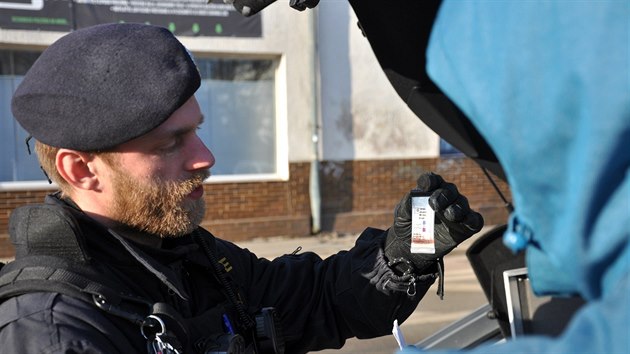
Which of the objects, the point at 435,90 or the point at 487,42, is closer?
the point at 487,42

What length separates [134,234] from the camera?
5.54 feet

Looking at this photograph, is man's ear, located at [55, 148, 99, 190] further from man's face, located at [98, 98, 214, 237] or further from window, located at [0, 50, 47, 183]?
window, located at [0, 50, 47, 183]

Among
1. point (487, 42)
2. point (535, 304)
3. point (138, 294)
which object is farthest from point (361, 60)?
point (487, 42)

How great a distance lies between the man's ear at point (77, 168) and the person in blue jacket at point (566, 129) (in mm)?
A: 1137

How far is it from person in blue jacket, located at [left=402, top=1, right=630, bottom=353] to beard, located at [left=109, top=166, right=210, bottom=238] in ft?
3.45

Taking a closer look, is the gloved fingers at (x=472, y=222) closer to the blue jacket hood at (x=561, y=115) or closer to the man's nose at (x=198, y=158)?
the man's nose at (x=198, y=158)

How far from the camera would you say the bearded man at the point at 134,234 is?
1.33 meters

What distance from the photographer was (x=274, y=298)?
2.00 metres

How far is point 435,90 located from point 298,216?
24.1 ft

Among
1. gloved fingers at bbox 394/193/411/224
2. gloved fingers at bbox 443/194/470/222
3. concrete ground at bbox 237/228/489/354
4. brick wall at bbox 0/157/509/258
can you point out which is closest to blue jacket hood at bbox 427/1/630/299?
gloved fingers at bbox 443/194/470/222

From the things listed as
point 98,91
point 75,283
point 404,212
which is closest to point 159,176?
point 98,91

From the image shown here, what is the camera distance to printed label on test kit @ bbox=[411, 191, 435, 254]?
175cm

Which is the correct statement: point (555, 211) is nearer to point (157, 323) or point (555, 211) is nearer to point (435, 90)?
point (435, 90)

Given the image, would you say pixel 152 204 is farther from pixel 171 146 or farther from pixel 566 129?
pixel 566 129
